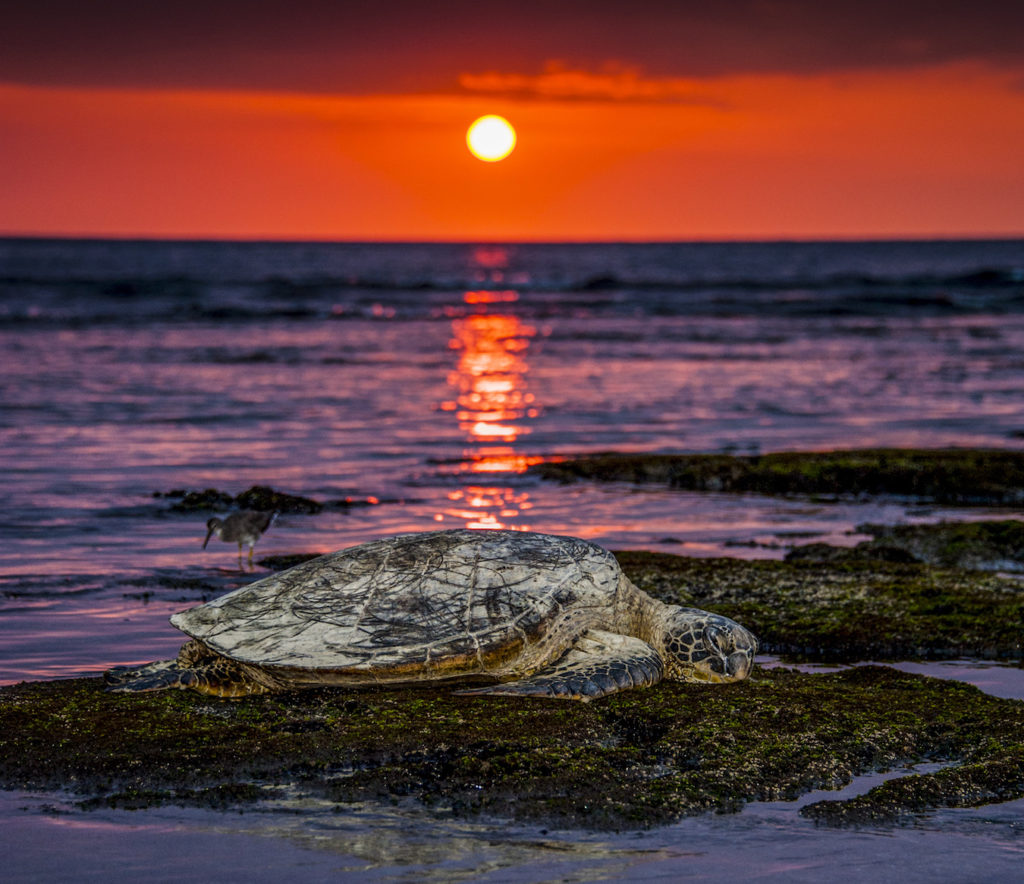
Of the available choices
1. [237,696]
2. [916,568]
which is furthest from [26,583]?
[916,568]

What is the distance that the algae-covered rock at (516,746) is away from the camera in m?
5.42

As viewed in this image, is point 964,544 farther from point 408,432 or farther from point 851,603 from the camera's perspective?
point 408,432

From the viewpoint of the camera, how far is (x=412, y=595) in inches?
277

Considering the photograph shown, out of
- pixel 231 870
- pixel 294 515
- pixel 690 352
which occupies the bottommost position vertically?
pixel 231 870

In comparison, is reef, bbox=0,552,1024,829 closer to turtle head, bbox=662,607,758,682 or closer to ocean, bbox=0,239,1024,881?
turtle head, bbox=662,607,758,682

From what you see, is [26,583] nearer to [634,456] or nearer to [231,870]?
[231,870]

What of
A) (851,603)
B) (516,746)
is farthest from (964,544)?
(516,746)

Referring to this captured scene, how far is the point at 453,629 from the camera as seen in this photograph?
6.84 meters

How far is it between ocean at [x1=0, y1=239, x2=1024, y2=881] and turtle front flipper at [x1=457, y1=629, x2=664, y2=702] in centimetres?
156

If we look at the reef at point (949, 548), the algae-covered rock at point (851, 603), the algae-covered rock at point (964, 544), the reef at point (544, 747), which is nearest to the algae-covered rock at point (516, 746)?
the reef at point (544, 747)

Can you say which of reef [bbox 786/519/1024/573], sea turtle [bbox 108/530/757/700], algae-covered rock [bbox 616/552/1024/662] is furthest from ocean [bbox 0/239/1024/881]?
algae-covered rock [bbox 616/552/1024/662]

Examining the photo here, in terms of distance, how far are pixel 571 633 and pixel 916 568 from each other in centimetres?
433

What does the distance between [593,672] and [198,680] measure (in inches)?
88.5

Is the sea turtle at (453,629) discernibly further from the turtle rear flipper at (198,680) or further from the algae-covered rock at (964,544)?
the algae-covered rock at (964,544)
